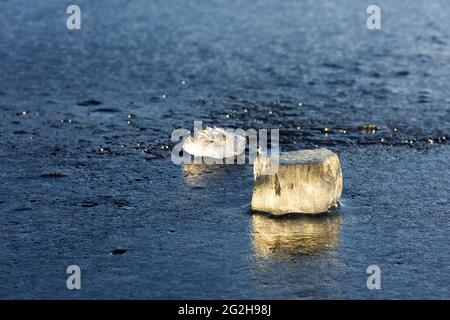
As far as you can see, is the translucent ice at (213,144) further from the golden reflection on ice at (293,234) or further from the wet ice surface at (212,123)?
the golden reflection on ice at (293,234)

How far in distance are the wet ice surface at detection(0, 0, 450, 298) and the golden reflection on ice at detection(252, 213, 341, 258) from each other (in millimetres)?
15

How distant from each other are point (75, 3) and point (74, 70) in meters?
3.45

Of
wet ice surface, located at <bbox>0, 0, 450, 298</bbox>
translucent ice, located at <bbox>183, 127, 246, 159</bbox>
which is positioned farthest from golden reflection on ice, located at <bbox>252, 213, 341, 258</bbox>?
translucent ice, located at <bbox>183, 127, 246, 159</bbox>

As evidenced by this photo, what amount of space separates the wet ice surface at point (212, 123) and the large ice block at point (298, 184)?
13 cm

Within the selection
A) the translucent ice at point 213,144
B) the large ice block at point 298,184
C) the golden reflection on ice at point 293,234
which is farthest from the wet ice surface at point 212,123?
the translucent ice at point 213,144

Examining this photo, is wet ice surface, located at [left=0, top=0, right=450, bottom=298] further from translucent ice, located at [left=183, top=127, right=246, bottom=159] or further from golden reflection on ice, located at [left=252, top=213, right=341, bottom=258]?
translucent ice, located at [left=183, top=127, right=246, bottom=159]

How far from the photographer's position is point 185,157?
7.15 meters

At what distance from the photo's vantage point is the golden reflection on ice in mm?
5430

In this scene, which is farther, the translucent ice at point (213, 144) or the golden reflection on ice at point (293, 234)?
the translucent ice at point (213, 144)

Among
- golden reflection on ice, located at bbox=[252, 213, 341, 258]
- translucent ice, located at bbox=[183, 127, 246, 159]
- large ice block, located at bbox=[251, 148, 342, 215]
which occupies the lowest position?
golden reflection on ice, located at bbox=[252, 213, 341, 258]

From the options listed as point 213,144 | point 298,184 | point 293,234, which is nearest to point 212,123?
point 213,144

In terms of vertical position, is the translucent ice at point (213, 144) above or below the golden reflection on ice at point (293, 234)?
above

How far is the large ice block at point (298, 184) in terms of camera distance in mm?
5812
